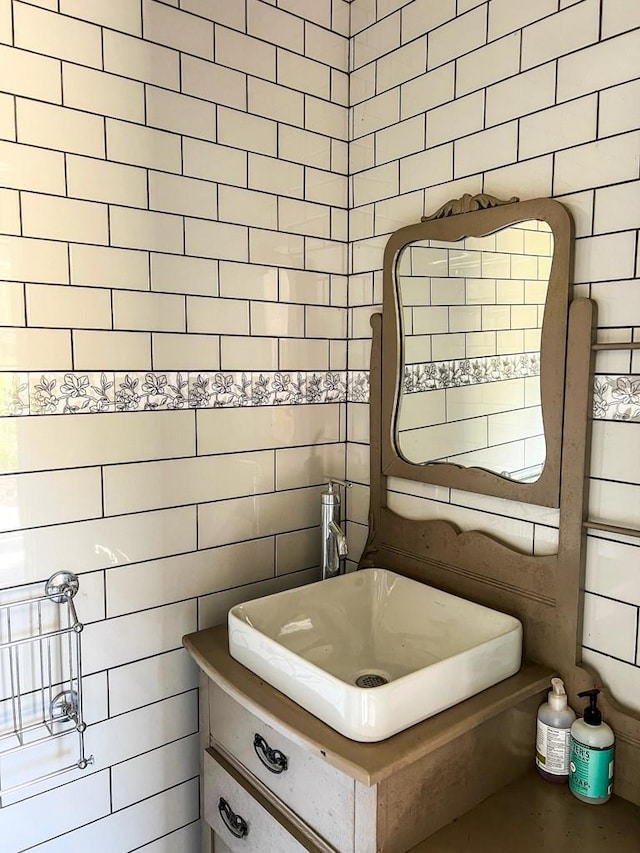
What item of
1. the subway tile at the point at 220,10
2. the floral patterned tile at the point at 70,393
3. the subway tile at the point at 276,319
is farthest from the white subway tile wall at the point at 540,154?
the floral patterned tile at the point at 70,393

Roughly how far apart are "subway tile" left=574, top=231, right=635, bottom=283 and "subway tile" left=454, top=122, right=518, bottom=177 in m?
0.26

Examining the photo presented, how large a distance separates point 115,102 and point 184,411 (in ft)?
2.12

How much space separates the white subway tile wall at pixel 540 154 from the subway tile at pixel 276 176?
A: 0.61ft

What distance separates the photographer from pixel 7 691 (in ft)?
4.05

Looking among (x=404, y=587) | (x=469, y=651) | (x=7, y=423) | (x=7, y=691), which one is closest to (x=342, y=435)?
(x=404, y=587)

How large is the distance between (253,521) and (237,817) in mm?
625

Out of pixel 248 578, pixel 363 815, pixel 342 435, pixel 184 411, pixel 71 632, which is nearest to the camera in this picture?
pixel 363 815

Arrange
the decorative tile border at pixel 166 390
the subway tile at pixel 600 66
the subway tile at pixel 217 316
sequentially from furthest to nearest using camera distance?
the subway tile at pixel 217 316 < the decorative tile border at pixel 166 390 < the subway tile at pixel 600 66

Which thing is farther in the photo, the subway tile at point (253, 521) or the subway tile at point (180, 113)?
the subway tile at point (253, 521)

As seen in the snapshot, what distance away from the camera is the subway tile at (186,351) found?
1390 mm

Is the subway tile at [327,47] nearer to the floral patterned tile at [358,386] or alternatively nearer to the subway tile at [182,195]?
the subway tile at [182,195]

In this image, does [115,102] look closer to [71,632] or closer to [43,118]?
[43,118]

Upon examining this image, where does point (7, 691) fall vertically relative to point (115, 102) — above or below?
below

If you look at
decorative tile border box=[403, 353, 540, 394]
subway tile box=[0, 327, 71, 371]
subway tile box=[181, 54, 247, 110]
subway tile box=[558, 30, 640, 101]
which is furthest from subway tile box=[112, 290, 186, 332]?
subway tile box=[558, 30, 640, 101]
